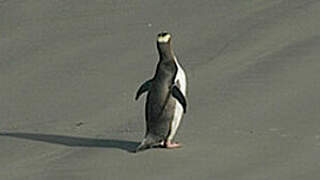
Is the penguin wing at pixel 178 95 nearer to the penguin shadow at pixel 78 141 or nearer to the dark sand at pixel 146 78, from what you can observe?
the dark sand at pixel 146 78

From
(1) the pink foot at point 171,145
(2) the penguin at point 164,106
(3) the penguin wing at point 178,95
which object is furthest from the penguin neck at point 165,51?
(1) the pink foot at point 171,145

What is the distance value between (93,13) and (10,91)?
2857mm

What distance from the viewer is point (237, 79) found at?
30.7 ft

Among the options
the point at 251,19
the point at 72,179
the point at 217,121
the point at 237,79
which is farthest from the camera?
the point at 251,19

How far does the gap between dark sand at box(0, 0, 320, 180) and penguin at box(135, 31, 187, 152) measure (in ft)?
0.29

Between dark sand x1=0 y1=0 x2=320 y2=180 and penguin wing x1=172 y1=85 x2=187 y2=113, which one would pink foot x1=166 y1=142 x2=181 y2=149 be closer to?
dark sand x1=0 y1=0 x2=320 y2=180

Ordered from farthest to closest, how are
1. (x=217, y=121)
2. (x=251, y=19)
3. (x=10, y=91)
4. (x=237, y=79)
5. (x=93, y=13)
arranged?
(x=93, y=13) < (x=251, y=19) < (x=10, y=91) < (x=237, y=79) < (x=217, y=121)

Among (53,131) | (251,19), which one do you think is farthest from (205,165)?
(251,19)

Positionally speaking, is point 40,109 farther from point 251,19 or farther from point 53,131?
point 251,19

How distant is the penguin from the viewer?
754cm

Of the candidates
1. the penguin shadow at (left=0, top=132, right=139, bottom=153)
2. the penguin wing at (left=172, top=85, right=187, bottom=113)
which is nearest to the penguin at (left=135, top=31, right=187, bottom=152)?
the penguin wing at (left=172, top=85, right=187, bottom=113)

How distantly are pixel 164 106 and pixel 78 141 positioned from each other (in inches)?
32.8

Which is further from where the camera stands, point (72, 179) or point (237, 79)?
point (237, 79)

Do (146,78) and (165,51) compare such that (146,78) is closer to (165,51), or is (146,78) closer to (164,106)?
(165,51)
